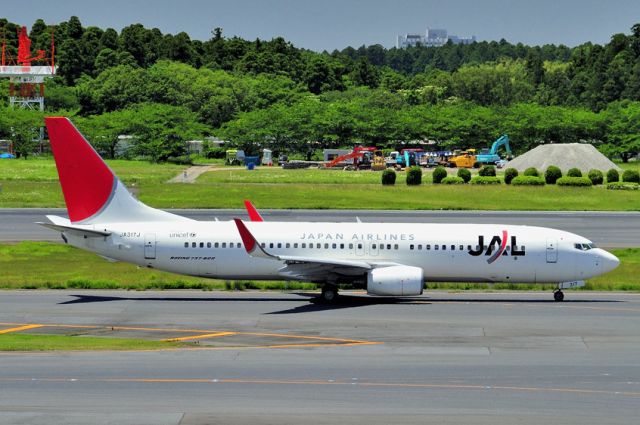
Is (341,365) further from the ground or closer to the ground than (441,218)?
closer to the ground

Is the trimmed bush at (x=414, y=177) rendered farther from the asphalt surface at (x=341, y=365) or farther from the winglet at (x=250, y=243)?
the winglet at (x=250, y=243)

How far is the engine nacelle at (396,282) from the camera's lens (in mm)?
46344

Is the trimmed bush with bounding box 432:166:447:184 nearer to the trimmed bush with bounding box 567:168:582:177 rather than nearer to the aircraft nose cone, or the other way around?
the trimmed bush with bounding box 567:168:582:177

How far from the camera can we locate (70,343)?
1480 inches

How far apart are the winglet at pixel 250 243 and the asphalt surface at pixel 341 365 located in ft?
8.34

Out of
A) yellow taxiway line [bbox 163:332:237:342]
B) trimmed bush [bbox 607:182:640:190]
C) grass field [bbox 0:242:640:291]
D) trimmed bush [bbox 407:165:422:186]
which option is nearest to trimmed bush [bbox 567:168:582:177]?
trimmed bush [bbox 607:182:640:190]

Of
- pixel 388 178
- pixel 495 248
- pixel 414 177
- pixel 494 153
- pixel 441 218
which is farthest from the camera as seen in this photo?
pixel 494 153

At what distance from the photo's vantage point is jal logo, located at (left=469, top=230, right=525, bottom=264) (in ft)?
158

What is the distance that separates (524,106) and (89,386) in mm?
162333

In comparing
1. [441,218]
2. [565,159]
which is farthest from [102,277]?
[565,159]

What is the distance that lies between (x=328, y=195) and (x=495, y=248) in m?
53.0

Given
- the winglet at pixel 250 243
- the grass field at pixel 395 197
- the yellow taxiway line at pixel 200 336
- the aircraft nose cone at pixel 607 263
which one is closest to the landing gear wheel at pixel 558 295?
the aircraft nose cone at pixel 607 263

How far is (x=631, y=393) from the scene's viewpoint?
100 feet

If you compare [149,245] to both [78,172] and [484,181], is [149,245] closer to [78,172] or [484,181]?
[78,172]
